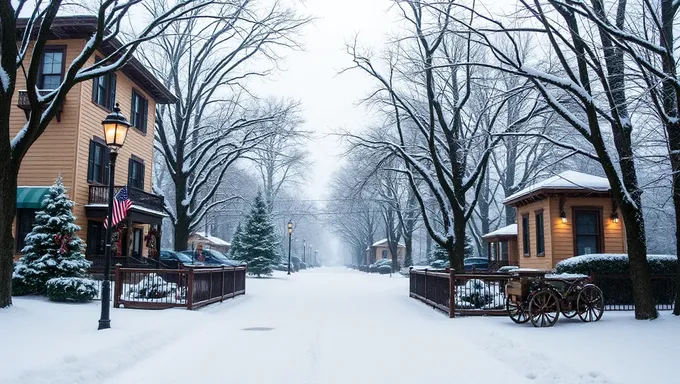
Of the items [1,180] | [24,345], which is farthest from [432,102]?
[24,345]

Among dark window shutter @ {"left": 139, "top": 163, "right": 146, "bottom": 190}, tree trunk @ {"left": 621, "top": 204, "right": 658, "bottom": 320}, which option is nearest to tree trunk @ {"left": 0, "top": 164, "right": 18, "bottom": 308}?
tree trunk @ {"left": 621, "top": 204, "right": 658, "bottom": 320}

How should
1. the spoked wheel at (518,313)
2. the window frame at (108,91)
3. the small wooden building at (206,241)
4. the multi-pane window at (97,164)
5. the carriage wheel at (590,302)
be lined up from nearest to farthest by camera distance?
1. the spoked wheel at (518,313)
2. the carriage wheel at (590,302)
3. the multi-pane window at (97,164)
4. the window frame at (108,91)
5. the small wooden building at (206,241)

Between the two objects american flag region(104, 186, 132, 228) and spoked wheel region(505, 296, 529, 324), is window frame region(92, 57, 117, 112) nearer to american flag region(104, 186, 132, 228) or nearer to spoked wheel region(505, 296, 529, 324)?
american flag region(104, 186, 132, 228)

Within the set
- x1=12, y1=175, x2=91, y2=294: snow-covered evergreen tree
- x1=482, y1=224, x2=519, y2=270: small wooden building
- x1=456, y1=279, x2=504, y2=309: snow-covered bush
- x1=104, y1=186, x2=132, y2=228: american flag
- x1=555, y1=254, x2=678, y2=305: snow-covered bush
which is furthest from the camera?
x1=482, y1=224, x2=519, y2=270: small wooden building

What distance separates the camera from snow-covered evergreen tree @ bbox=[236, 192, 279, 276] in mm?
41281

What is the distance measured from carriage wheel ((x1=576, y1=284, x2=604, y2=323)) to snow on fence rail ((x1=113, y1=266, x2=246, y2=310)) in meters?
9.56

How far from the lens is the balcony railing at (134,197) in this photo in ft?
78.0

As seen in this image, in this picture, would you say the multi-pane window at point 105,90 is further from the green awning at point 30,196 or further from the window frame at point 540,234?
the window frame at point 540,234

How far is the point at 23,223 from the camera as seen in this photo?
22391mm

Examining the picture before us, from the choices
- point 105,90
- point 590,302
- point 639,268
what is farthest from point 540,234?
point 105,90

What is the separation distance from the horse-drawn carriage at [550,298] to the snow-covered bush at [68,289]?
11.2m

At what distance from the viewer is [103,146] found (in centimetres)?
2505

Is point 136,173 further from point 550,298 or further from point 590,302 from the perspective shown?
point 590,302

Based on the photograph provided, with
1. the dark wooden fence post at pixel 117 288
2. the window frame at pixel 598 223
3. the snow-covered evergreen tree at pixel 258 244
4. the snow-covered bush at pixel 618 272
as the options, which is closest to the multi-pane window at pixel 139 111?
the dark wooden fence post at pixel 117 288
